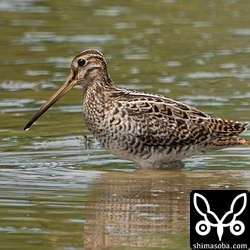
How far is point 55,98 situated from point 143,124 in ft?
3.93

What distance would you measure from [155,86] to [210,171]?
12.2ft

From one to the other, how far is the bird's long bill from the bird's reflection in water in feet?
4.33

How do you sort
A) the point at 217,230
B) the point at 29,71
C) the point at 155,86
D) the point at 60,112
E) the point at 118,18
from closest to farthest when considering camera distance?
the point at 217,230, the point at 60,112, the point at 155,86, the point at 29,71, the point at 118,18

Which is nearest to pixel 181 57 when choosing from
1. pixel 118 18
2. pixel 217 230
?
pixel 118 18

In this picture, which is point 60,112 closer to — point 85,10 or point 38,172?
point 38,172

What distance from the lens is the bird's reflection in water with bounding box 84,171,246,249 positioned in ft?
35.4

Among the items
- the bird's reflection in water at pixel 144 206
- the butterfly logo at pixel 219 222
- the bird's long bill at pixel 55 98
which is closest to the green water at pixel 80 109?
the bird's reflection in water at pixel 144 206

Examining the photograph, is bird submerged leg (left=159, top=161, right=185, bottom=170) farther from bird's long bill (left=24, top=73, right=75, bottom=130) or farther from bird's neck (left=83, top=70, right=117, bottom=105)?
bird's long bill (left=24, top=73, right=75, bottom=130)

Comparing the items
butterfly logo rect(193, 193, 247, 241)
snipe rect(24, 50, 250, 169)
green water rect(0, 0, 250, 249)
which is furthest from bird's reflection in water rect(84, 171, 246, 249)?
snipe rect(24, 50, 250, 169)

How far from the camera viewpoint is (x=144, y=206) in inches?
474

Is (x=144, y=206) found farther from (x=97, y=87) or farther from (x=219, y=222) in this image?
(x=97, y=87)

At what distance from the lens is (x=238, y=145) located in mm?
14258

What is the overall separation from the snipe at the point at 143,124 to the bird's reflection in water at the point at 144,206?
0.91ft

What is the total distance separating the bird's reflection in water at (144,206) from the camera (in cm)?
1078
